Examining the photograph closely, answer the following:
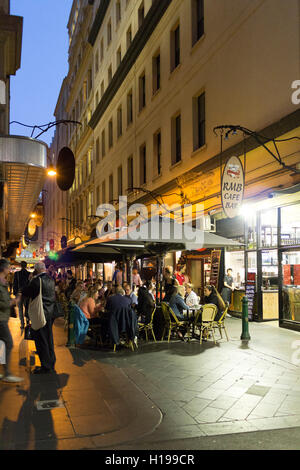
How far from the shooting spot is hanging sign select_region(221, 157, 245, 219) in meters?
11.3

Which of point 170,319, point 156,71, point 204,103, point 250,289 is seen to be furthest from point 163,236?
point 156,71

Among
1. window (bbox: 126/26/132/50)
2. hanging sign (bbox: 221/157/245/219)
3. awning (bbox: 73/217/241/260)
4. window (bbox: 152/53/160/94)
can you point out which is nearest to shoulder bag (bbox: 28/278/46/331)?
awning (bbox: 73/217/241/260)

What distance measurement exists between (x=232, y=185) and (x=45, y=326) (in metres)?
5.92

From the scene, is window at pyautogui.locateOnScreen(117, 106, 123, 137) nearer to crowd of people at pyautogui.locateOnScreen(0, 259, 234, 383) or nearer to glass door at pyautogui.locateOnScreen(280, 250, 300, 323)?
crowd of people at pyautogui.locateOnScreen(0, 259, 234, 383)

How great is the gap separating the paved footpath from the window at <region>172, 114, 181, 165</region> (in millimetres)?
11591

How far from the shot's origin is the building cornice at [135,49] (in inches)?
823

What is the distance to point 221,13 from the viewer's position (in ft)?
49.8

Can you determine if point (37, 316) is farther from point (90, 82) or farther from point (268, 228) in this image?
point (90, 82)

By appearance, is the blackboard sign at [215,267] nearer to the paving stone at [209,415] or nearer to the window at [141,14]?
the paving stone at [209,415]

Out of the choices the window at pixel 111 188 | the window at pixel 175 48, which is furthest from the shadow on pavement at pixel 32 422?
the window at pixel 111 188

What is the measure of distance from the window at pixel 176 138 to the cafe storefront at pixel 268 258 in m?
4.05

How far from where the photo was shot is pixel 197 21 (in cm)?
1767
